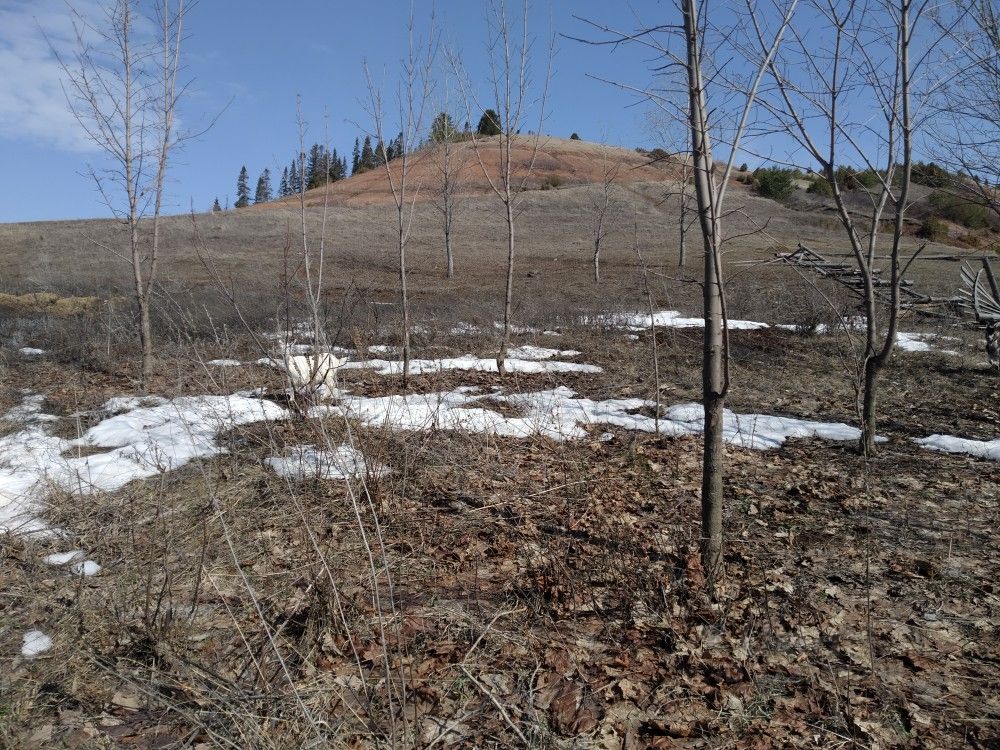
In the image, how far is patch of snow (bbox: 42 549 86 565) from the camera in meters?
3.80

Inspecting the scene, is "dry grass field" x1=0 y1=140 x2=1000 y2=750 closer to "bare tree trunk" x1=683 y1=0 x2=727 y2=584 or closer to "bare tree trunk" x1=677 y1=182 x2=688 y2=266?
"bare tree trunk" x1=683 y1=0 x2=727 y2=584

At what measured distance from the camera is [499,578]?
12.4ft

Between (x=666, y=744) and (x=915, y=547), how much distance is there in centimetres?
269

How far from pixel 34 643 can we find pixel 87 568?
76 centimetres

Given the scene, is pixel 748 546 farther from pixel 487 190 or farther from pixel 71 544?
pixel 487 190

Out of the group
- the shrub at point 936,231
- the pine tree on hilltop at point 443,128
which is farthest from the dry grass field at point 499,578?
the shrub at point 936,231

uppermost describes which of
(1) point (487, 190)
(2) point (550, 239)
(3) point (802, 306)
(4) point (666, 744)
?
(1) point (487, 190)

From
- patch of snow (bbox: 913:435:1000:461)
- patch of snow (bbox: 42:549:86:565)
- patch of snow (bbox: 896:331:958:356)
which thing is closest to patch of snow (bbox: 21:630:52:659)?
patch of snow (bbox: 42:549:86:565)

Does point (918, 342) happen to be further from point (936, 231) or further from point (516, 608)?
point (936, 231)

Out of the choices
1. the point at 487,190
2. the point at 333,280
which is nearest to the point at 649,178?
the point at 487,190

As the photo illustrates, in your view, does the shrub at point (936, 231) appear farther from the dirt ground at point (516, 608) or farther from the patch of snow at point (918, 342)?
Answer: the dirt ground at point (516, 608)

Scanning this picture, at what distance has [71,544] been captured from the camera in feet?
13.2

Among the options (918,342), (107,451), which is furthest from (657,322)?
(107,451)

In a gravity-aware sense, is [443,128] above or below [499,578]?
above
